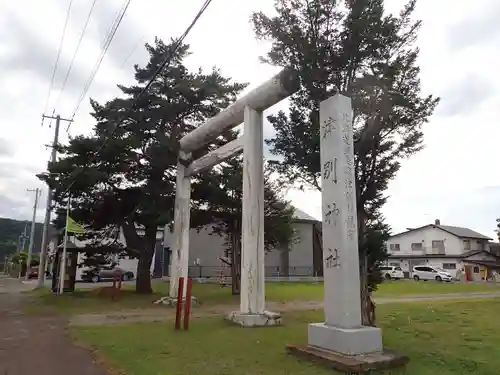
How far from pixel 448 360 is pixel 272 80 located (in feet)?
21.9

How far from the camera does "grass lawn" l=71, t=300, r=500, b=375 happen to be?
567cm

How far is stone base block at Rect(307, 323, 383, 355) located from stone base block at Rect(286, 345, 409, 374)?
7 centimetres

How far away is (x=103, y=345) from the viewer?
7402mm

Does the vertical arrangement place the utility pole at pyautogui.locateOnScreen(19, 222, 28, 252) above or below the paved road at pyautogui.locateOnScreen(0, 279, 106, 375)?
above

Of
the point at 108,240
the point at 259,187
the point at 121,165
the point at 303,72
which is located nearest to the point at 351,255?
the point at 303,72

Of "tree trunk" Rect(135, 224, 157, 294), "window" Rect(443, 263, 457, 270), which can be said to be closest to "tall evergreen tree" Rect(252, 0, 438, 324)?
"tree trunk" Rect(135, 224, 157, 294)

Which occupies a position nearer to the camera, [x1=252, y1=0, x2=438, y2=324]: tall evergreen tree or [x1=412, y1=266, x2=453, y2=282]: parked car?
[x1=252, y1=0, x2=438, y2=324]: tall evergreen tree

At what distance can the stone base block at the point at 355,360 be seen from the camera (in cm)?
532

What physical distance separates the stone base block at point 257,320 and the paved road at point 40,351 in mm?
3827

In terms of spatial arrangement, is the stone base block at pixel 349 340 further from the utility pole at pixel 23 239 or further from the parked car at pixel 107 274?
the utility pole at pixel 23 239

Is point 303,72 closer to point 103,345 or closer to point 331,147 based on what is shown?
point 331,147

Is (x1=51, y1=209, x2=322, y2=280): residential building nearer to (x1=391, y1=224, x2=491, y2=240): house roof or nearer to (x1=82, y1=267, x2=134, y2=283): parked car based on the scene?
(x1=82, y1=267, x2=134, y2=283): parked car

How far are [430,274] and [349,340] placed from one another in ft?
116

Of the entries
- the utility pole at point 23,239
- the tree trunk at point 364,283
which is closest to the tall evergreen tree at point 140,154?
the tree trunk at point 364,283
